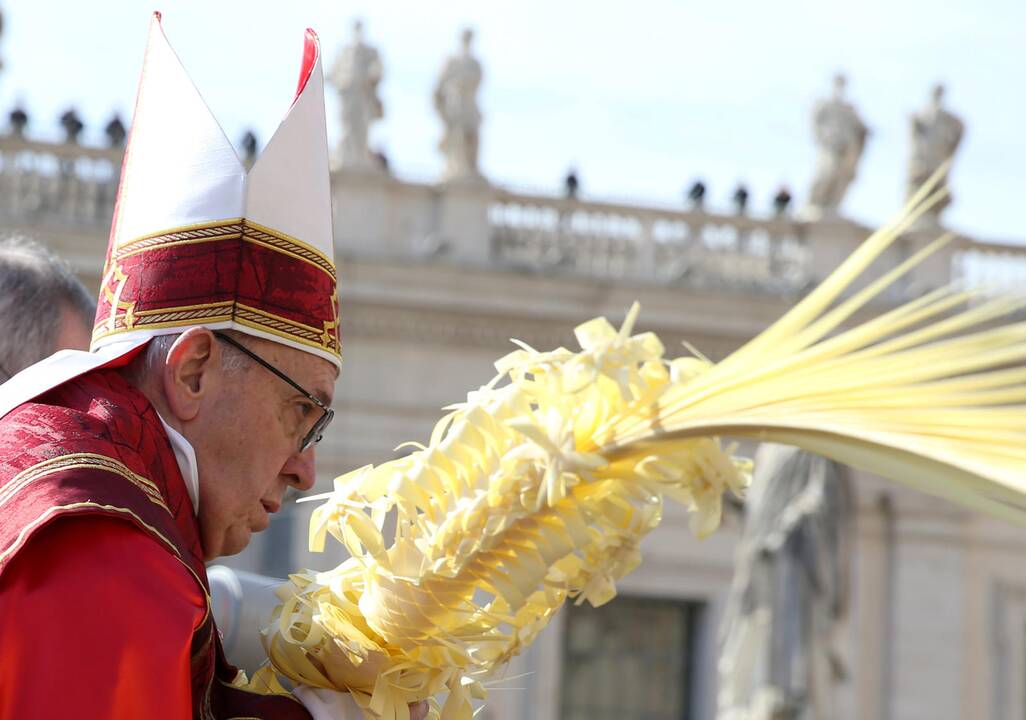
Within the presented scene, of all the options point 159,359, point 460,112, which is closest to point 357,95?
point 460,112

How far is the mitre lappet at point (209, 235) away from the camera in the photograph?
7.08 ft

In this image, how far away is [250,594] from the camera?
2.77 meters

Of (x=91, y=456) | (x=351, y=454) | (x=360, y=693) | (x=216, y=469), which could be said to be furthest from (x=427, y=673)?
(x=351, y=454)

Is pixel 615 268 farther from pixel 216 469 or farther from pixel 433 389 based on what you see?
pixel 216 469

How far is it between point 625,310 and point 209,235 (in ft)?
50.0

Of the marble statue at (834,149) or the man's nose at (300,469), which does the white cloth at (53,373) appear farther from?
the marble statue at (834,149)

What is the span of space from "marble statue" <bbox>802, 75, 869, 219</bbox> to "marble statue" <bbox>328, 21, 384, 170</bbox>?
3.69m

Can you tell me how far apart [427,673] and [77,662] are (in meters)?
0.49

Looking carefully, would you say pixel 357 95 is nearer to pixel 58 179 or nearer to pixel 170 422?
pixel 58 179

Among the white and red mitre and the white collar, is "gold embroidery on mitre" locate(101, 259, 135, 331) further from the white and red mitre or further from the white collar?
the white collar

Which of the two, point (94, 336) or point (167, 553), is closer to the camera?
point (167, 553)

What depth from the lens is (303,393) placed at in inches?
86.0

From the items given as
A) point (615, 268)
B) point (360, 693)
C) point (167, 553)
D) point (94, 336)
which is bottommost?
point (360, 693)

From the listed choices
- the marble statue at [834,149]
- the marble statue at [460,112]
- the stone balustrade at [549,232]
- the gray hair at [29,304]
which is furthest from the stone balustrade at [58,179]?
the gray hair at [29,304]
